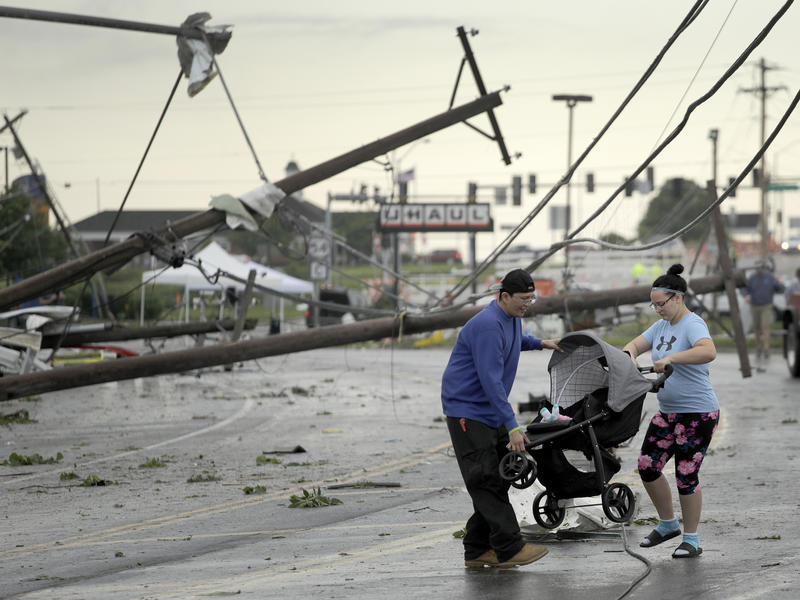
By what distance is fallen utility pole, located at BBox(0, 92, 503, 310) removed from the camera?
1355 cm

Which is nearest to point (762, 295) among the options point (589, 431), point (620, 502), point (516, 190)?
point (620, 502)

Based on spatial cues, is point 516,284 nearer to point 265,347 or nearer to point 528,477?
point 528,477

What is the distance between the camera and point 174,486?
35.9 feet

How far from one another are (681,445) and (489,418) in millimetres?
1236

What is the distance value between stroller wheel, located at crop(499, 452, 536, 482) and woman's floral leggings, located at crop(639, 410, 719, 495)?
0.90m

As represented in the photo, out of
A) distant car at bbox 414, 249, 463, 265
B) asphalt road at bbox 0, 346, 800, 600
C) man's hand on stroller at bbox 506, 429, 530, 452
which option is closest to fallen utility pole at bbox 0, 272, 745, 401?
asphalt road at bbox 0, 346, 800, 600

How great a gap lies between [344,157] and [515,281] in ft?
27.1

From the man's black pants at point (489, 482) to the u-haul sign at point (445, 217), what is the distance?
4783 centimetres

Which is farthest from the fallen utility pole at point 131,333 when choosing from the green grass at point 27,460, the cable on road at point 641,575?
the cable on road at point 641,575

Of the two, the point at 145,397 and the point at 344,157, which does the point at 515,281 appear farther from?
the point at 145,397

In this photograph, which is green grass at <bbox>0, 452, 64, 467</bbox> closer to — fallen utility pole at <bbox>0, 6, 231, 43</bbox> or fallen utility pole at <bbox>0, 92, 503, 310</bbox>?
fallen utility pole at <bbox>0, 92, 503, 310</bbox>

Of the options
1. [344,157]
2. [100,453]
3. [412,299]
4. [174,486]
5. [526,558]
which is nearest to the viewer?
[526,558]

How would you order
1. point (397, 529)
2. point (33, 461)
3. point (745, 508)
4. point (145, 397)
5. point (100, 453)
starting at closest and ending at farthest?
1. point (397, 529)
2. point (745, 508)
3. point (33, 461)
4. point (100, 453)
5. point (145, 397)

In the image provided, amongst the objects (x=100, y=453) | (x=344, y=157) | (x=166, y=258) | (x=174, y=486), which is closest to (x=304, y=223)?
(x=344, y=157)
